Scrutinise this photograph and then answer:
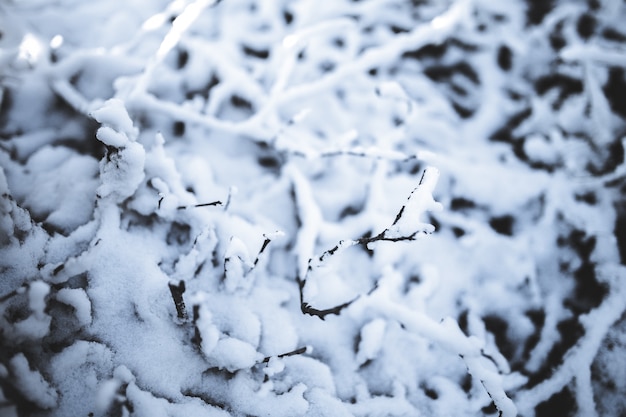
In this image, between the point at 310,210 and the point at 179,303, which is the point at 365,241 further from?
the point at 179,303

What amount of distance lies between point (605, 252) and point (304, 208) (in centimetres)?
97

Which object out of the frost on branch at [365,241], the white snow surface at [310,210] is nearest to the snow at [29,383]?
the white snow surface at [310,210]

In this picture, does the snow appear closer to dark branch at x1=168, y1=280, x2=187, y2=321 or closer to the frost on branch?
dark branch at x1=168, y1=280, x2=187, y2=321

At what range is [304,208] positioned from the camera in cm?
118

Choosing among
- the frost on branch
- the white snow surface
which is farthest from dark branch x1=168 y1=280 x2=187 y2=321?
the frost on branch

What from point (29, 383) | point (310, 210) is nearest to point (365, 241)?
point (310, 210)

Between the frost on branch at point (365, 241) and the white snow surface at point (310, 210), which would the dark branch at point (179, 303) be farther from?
the frost on branch at point (365, 241)

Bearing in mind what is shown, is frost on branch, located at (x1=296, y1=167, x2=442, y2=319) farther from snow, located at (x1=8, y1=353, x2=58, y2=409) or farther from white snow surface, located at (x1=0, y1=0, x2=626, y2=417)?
snow, located at (x1=8, y1=353, x2=58, y2=409)

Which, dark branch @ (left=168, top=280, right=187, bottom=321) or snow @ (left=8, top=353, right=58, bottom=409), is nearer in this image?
snow @ (left=8, top=353, right=58, bottom=409)

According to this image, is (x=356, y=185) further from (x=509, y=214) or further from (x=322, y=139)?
(x=509, y=214)

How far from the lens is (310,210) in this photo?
118 cm

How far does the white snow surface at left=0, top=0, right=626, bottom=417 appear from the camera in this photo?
88 centimetres

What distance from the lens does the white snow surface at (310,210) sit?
880 millimetres

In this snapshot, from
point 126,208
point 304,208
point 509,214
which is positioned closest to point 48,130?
point 126,208
